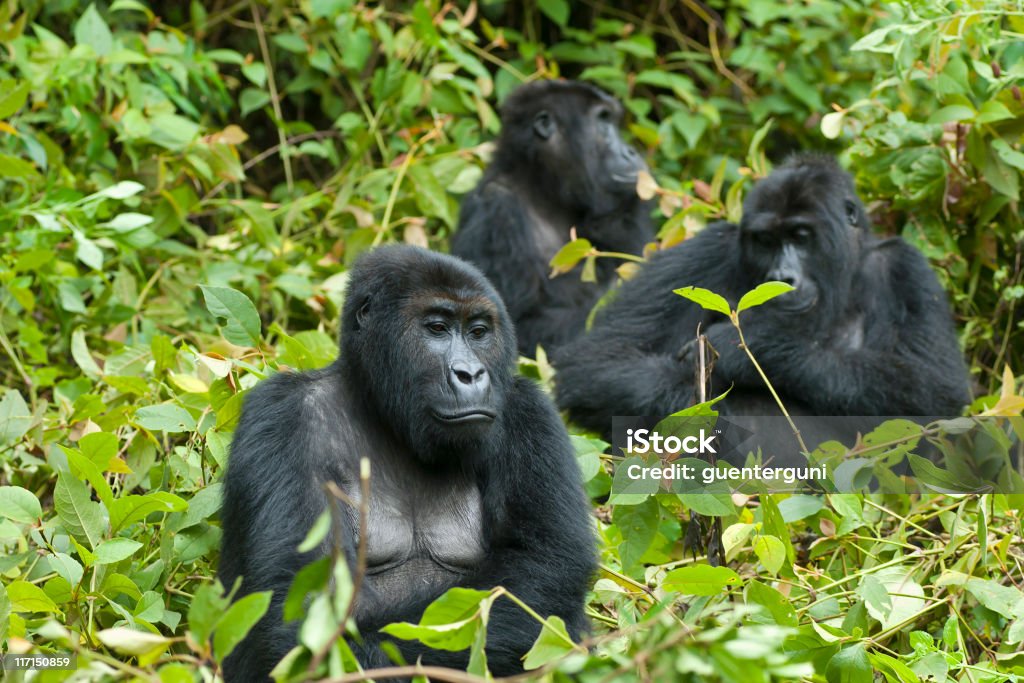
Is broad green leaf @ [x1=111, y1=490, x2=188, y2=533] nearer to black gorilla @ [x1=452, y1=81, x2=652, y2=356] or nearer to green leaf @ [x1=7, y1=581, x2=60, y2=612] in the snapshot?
green leaf @ [x1=7, y1=581, x2=60, y2=612]

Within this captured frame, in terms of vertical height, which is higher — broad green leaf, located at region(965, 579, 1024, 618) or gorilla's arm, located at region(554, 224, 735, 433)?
broad green leaf, located at region(965, 579, 1024, 618)

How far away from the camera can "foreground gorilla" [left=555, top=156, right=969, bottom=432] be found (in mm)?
5340

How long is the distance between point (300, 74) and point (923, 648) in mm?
5410

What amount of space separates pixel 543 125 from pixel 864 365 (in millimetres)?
2702

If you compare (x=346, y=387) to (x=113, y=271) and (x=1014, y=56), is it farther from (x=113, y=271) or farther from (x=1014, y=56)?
(x=1014, y=56)

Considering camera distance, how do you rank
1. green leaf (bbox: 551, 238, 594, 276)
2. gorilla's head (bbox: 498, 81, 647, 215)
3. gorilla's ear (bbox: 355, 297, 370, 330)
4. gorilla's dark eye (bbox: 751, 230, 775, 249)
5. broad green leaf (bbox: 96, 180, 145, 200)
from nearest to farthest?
gorilla's ear (bbox: 355, 297, 370, 330)
broad green leaf (bbox: 96, 180, 145, 200)
gorilla's dark eye (bbox: 751, 230, 775, 249)
green leaf (bbox: 551, 238, 594, 276)
gorilla's head (bbox: 498, 81, 647, 215)

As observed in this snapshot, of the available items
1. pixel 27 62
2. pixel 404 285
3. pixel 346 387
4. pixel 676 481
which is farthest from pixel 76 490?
pixel 27 62

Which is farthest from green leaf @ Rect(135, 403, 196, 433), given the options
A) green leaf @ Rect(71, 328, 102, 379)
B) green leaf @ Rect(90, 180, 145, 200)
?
green leaf @ Rect(90, 180, 145, 200)

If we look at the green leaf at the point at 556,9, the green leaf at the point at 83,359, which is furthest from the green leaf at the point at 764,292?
the green leaf at the point at 556,9

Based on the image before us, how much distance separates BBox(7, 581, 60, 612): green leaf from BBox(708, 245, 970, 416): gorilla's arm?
9.82ft

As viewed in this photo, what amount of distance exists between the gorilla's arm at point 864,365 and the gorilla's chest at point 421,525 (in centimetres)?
203

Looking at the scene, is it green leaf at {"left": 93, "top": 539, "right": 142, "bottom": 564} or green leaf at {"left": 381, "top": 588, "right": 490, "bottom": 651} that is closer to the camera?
green leaf at {"left": 381, "top": 588, "right": 490, "bottom": 651}

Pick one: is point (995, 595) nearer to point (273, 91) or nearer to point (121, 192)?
point (121, 192)

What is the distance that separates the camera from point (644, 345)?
568cm
